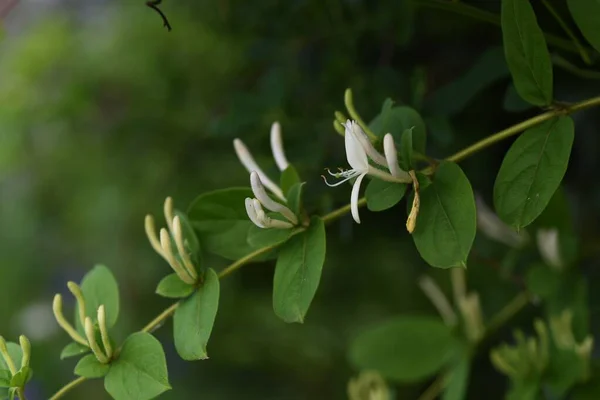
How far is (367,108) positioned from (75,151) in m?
0.44

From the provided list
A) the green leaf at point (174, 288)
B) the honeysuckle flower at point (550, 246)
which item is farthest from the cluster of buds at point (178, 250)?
the honeysuckle flower at point (550, 246)

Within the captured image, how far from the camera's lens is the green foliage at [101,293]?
0.26m

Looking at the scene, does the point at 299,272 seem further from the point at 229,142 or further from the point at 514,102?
the point at 229,142

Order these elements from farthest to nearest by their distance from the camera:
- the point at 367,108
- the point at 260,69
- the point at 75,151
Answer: the point at 75,151 < the point at 260,69 < the point at 367,108

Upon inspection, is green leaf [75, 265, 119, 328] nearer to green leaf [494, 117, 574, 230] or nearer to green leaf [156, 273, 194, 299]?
green leaf [156, 273, 194, 299]

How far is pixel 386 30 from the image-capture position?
1.29 ft

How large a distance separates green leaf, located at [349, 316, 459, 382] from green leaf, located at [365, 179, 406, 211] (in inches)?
8.3

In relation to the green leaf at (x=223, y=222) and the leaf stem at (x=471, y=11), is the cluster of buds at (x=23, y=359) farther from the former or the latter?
the leaf stem at (x=471, y=11)

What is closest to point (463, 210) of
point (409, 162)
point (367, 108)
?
point (409, 162)

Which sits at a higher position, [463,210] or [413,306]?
[463,210]

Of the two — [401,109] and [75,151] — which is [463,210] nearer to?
[401,109]

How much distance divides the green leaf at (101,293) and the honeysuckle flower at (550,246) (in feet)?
0.76

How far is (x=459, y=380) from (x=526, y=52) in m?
0.22

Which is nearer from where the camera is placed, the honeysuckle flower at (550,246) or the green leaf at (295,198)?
the green leaf at (295,198)
